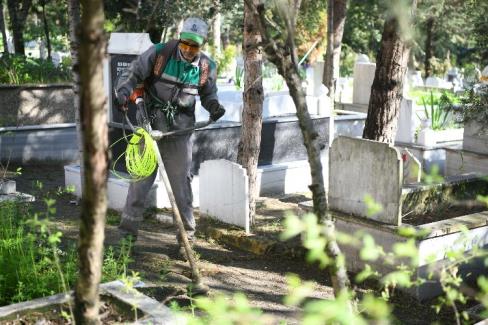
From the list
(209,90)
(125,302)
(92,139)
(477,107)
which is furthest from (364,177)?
(92,139)

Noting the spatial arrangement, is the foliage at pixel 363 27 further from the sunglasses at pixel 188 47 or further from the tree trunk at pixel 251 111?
the sunglasses at pixel 188 47

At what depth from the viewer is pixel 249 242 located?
23.8 feet

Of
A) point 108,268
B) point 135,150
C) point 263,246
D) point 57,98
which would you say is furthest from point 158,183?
point 57,98

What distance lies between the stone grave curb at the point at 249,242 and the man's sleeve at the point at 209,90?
4.93 ft

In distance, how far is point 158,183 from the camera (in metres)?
8.41

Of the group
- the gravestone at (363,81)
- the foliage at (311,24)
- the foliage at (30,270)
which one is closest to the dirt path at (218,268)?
the foliage at (30,270)

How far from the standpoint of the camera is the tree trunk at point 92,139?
254cm

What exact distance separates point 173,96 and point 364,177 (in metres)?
1.86

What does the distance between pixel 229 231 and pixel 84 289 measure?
459 cm

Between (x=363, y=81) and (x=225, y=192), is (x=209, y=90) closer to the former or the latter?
(x=225, y=192)

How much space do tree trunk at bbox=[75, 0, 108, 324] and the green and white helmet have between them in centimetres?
350

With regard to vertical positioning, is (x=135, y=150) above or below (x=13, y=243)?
above

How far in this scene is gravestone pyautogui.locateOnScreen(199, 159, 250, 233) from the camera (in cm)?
755

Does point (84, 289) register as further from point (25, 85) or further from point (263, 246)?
point (25, 85)
